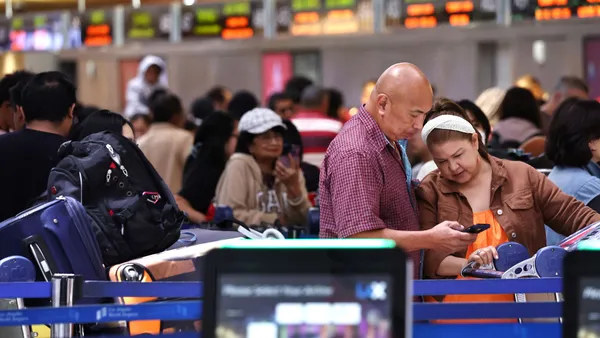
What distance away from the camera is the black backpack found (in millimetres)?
4949

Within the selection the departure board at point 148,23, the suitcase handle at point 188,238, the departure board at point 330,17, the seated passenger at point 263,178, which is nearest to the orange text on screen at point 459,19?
the departure board at point 330,17

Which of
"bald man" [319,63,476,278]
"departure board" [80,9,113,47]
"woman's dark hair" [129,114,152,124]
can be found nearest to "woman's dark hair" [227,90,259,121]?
"woman's dark hair" [129,114,152,124]

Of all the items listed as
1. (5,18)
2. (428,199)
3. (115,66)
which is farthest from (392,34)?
(428,199)

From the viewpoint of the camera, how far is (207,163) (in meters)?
7.82

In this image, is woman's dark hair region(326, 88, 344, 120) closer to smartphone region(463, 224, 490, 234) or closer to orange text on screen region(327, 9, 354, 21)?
orange text on screen region(327, 9, 354, 21)

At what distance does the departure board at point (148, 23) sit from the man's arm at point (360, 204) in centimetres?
1092

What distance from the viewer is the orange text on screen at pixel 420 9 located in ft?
41.3

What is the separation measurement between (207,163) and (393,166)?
137 inches

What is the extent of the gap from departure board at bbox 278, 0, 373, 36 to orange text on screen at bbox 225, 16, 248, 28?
1.99 feet

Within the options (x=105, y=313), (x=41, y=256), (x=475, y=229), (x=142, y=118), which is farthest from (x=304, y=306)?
(x=142, y=118)

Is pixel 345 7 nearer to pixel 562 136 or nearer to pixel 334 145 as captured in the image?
pixel 562 136

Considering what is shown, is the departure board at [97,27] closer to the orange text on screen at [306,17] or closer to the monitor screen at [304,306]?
the orange text on screen at [306,17]

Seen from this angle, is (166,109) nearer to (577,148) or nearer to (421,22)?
(421,22)

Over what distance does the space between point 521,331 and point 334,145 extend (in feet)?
4.85
